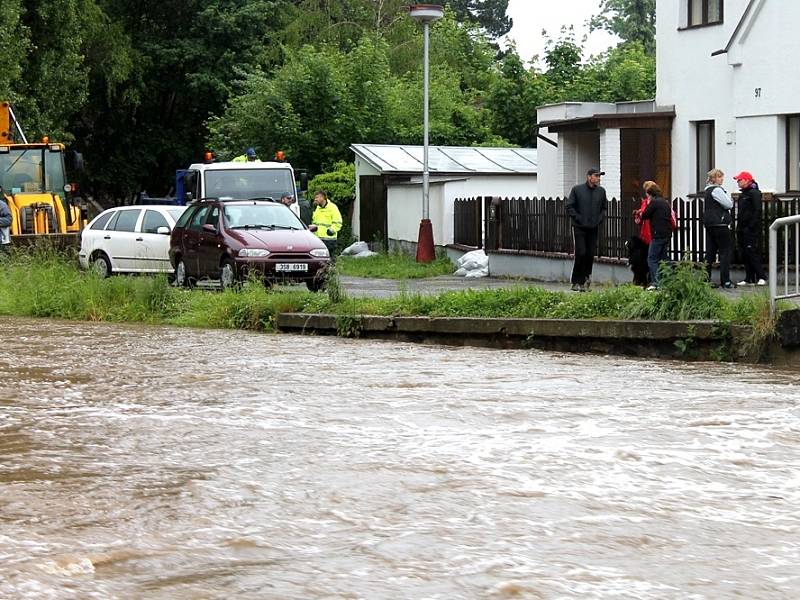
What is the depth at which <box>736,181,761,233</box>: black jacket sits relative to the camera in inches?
764

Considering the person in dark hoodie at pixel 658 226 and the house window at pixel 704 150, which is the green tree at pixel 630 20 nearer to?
the house window at pixel 704 150

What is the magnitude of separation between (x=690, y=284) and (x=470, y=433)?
505 cm

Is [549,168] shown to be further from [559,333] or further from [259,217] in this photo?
[559,333]

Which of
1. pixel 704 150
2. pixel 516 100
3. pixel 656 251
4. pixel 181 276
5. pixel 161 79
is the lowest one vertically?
pixel 181 276

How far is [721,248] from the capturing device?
19375 mm

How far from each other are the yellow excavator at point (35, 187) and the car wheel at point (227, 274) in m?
6.53

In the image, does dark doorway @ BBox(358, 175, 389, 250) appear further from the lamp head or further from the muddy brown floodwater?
the muddy brown floodwater

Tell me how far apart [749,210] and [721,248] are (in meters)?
0.69

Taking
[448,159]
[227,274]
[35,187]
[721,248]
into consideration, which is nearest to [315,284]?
[227,274]

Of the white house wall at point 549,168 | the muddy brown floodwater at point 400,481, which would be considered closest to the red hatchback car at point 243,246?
the muddy brown floodwater at point 400,481

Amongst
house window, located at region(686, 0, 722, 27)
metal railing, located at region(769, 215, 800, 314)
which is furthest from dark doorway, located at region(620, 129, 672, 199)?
metal railing, located at region(769, 215, 800, 314)

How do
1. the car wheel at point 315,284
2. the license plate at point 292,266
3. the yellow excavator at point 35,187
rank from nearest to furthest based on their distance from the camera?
1. the license plate at point 292,266
2. the car wheel at point 315,284
3. the yellow excavator at point 35,187

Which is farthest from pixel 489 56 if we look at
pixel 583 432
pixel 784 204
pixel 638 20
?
pixel 583 432

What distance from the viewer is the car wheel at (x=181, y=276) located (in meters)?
22.6
